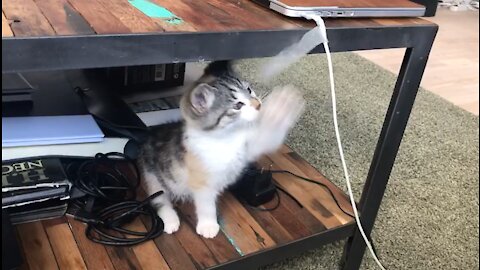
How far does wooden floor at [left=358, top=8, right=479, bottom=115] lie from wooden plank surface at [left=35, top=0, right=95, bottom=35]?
49.9 inches

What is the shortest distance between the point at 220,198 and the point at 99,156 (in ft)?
0.79

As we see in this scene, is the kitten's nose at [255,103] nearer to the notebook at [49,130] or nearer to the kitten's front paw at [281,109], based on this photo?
the kitten's front paw at [281,109]

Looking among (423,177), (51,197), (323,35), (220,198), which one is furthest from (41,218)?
(423,177)

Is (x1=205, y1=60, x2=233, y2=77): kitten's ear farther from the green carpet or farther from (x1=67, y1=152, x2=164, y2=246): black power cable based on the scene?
(x1=67, y1=152, x2=164, y2=246): black power cable

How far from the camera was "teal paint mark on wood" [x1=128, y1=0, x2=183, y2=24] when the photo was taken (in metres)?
0.58

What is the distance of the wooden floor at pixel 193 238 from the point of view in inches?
29.6

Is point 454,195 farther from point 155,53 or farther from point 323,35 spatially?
point 155,53

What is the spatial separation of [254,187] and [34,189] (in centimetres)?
39

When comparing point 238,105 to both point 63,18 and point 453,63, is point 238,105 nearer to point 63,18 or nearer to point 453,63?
point 63,18

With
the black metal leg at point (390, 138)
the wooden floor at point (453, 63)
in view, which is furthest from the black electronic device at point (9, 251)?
the wooden floor at point (453, 63)

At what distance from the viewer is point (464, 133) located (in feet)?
5.50

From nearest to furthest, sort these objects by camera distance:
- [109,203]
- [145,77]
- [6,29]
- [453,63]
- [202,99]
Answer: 1. [6,29]
2. [202,99]
3. [109,203]
4. [145,77]
5. [453,63]

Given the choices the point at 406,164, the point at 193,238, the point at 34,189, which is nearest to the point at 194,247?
the point at 193,238

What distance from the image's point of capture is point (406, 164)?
1432 mm
